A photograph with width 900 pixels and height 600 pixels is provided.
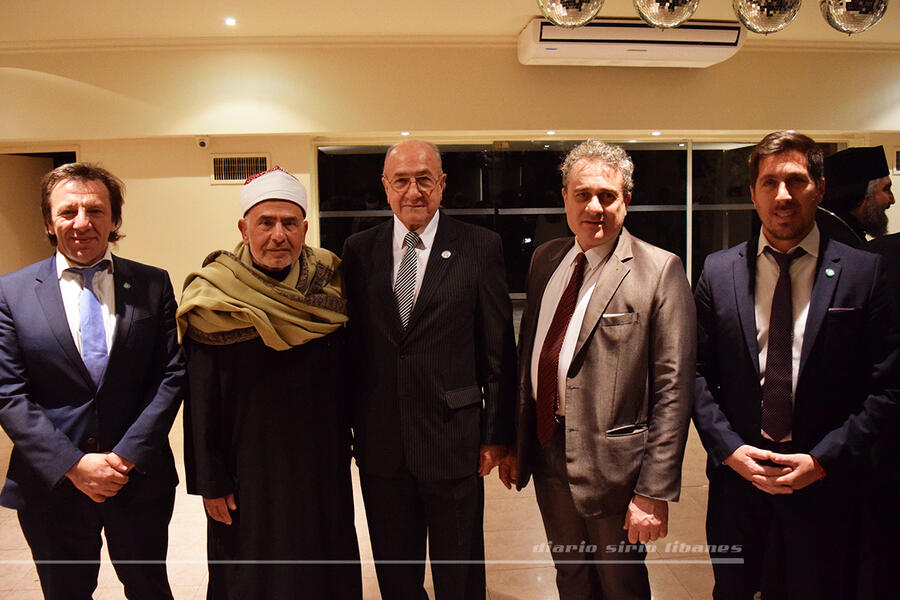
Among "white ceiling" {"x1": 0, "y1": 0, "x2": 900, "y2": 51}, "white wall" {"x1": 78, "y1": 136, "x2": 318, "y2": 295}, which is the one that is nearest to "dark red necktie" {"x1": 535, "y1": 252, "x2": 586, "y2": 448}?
"white ceiling" {"x1": 0, "y1": 0, "x2": 900, "y2": 51}

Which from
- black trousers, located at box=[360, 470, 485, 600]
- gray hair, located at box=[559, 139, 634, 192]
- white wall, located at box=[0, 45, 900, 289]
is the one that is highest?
white wall, located at box=[0, 45, 900, 289]

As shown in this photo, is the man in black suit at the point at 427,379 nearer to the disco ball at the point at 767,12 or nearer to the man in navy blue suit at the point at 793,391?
the man in navy blue suit at the point at 793,391

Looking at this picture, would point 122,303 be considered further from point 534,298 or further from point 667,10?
point 667,10

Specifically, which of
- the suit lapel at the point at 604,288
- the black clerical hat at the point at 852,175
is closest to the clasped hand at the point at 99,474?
the suit lapel at the point at 604,288

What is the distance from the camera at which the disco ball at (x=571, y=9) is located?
2154mm

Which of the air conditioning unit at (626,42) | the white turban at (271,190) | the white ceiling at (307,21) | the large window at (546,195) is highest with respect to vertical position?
the white ceiling at (307,21)

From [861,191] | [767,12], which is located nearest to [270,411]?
[767,12]

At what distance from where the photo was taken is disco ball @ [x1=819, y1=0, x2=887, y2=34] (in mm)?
2186

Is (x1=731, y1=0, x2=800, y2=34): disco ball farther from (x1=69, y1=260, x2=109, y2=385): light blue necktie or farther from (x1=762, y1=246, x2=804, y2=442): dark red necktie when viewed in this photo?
(x1=69, y1=260, x2=109, y2=385): light blue necktie

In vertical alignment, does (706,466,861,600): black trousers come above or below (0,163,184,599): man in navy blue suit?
below

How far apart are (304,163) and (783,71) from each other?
4.04 m

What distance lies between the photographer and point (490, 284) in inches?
82.4

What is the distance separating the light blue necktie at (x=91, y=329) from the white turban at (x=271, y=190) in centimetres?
56

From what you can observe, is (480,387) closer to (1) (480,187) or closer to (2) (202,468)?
(2) (202,468)
